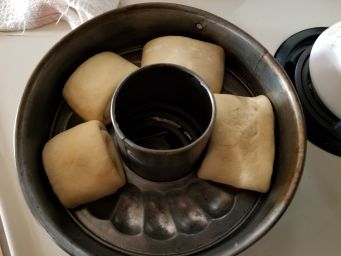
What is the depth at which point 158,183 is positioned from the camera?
0.50 m

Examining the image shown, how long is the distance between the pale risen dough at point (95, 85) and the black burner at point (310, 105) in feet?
0.72

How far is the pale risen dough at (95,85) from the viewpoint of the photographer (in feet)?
1.63

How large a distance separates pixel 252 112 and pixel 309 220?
15 cm

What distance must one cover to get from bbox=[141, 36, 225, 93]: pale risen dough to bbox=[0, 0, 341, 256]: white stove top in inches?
4.5

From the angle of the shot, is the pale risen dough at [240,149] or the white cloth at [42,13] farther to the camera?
the white cloth at [42,13]

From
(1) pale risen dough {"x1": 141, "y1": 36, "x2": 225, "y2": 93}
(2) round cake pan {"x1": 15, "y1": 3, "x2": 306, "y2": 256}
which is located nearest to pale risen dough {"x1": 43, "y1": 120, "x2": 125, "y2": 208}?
(2) round cake pan {"x1": 15, "y1": 3, "x2": 306, "y2": 256}

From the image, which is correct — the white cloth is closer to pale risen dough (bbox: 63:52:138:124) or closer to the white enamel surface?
pale risen dough (bbox: 63:52:138:124)

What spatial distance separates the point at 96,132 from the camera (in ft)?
1.53

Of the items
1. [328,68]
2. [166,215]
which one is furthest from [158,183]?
[328,68]

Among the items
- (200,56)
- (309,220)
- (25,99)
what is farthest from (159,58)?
(309,220)

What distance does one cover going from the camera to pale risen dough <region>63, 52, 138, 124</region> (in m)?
0.50

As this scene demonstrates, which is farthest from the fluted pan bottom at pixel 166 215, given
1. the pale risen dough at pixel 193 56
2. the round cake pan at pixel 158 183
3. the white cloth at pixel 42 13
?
the white cloth at pixel 42 13

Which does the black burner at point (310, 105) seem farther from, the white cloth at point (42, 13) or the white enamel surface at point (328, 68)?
the white cloth at point (42, 13)

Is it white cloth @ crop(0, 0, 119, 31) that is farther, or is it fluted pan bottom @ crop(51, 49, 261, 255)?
white cloth @ crop(0, 0, 119, 31)
